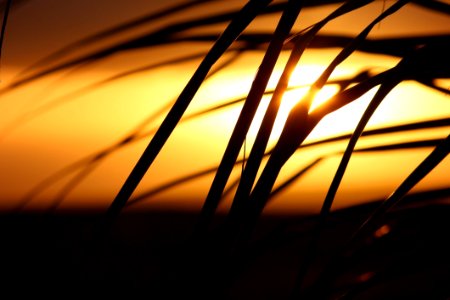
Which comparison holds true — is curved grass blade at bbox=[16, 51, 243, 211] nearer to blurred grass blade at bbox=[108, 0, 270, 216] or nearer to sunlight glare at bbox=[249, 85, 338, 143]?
sunlight glare at bbox=[249, 85, 338, 143]

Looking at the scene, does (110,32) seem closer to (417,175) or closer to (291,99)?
(291,99)

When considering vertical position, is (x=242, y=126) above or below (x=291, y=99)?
below

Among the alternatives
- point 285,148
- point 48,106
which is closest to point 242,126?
point 285,148

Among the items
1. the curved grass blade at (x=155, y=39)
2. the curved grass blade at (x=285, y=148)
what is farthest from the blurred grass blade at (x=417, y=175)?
the curved grass blade at (x=155, y=39)

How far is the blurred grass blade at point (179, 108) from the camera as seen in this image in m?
0.23

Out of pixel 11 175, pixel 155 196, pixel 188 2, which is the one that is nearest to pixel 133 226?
pixel 155 196

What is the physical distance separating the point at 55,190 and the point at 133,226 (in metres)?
0.10

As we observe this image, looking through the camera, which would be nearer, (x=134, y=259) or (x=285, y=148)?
(x=285, y=148)

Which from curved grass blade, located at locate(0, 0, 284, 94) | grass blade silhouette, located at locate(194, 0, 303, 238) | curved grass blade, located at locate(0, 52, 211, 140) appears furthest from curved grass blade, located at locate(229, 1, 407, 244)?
curved grass blade, located at locate(0, 52, 211, 140)

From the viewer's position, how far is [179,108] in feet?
0.79

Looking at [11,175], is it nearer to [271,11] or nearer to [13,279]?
[13,279]

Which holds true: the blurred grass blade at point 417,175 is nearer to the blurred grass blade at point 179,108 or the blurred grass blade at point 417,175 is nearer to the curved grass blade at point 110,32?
the blurred grass blade at point 179,108

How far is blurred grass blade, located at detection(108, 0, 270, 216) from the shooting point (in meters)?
0.23

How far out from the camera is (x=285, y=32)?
0.80 ft
